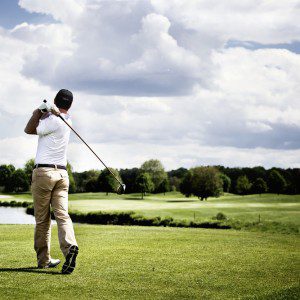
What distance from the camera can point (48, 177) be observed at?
7.89m

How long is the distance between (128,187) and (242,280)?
14015 centimetres

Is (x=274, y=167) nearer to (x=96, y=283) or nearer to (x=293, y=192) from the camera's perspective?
(x=293, y=192)

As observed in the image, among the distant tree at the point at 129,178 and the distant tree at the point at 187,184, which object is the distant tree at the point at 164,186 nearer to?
the distant tree at the point at 129,178

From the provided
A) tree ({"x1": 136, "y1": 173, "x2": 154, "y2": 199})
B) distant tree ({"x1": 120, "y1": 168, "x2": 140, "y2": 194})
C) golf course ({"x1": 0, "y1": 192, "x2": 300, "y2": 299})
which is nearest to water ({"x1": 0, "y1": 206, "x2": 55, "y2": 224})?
golf course ({"x1": 0, "y1": 192, "x2": 300, "y2": 299})

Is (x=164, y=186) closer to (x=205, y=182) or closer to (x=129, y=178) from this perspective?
(x=129, y=178)

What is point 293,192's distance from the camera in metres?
132

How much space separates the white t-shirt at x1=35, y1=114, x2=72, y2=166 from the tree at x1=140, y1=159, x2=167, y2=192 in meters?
126

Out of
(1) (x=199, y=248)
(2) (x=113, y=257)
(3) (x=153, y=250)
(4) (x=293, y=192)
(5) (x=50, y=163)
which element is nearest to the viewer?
(5) (x=50, y=163)

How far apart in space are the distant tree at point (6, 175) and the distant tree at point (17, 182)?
28 cm

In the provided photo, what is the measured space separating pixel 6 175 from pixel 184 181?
5999cm

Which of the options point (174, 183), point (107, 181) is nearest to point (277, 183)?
point (107, 181)

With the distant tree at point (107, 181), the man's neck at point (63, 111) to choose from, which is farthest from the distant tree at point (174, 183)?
the man's neck at point (63, 111)

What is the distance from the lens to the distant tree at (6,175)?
142 metres

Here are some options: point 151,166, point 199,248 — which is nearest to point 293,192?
point 151,166
